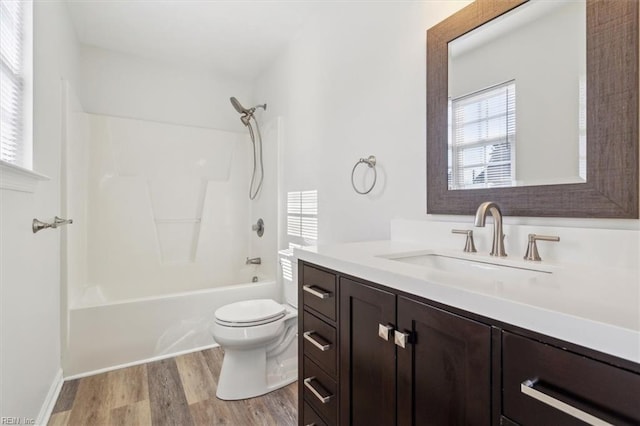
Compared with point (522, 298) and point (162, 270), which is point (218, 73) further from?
point (522, 298)

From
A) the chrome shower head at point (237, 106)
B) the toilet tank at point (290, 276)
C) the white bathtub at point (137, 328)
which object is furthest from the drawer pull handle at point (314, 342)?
the chrome shower head at point (237, 106)

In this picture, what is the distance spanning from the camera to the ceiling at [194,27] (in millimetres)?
2215

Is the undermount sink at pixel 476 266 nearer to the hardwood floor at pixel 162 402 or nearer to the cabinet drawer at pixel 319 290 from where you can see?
the cabinet drawer at pixel 319 290

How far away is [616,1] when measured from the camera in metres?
0.89

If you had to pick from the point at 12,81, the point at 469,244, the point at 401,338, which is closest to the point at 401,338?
the point at 401,338

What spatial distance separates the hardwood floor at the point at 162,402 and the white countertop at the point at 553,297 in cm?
123

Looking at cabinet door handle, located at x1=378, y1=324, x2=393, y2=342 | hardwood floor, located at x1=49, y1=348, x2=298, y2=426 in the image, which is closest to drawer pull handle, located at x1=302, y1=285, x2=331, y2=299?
cabinet door handle, located at x1=378, y1=324, x2=393, y2=342

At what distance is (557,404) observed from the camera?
50 centimetres

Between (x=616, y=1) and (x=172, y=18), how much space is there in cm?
258

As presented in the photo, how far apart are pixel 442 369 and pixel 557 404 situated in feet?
0.79

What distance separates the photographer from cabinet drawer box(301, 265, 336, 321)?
3.62 ft

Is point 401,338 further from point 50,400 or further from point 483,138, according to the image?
point 50,400

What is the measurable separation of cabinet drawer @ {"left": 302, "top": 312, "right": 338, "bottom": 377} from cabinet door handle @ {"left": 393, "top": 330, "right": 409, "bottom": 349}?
313 mm

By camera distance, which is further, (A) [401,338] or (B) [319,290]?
(B) [319,290]
